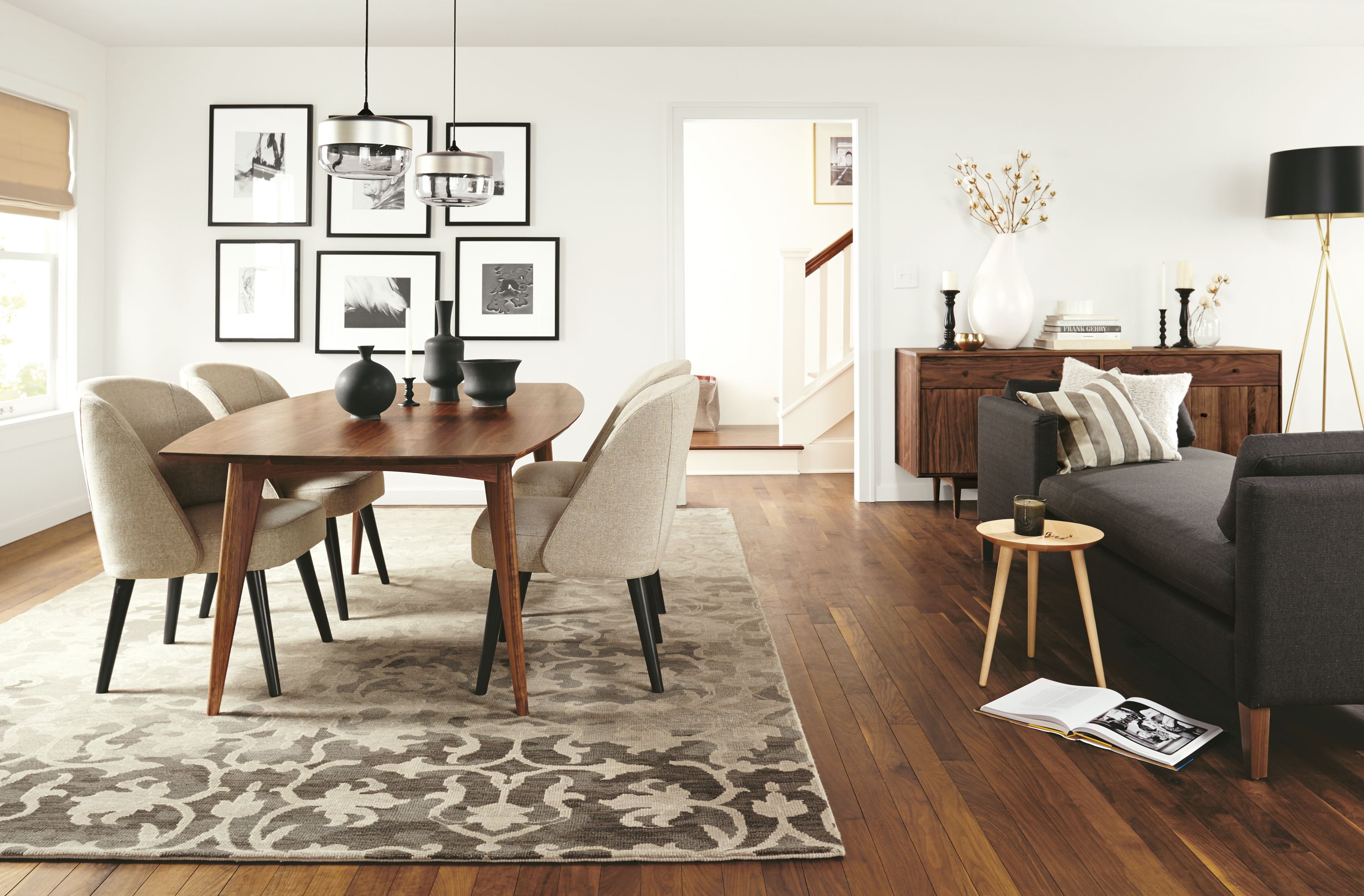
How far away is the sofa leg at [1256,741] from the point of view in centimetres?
214

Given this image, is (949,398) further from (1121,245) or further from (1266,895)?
(1266,895)

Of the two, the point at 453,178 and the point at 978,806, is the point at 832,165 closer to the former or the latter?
the point at 453,178

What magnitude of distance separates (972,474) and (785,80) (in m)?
2.34

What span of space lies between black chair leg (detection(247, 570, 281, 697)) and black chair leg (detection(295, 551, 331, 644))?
0.69 ft

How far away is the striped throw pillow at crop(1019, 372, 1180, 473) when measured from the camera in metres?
3.52

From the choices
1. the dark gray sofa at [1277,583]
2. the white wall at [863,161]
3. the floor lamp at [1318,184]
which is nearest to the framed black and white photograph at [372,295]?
the white wall at [863,161]

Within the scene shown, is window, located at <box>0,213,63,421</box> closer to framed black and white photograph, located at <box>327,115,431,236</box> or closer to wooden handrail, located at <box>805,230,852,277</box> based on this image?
framed black and white photograph, located at <box>327,115,431,236</box>

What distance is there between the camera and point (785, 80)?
533 cm

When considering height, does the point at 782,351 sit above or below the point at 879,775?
above

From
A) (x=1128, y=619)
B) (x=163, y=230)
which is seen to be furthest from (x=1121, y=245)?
(x=163, y=230)

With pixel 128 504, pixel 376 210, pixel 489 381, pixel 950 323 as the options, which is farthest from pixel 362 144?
pixel 950 323

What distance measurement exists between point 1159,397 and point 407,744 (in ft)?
9.72

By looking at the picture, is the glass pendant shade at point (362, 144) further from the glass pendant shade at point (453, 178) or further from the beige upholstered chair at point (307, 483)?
the beige upholstered chair at point (307, 483)

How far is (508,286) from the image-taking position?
5441 millimetres
